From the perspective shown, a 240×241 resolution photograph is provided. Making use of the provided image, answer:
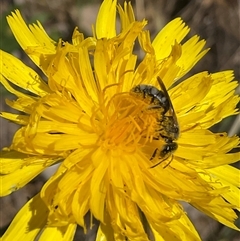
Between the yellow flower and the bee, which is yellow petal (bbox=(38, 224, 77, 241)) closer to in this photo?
the yellow flower

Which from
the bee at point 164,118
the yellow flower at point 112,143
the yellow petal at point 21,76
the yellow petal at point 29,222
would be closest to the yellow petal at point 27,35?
the yellow flower at point 112,143

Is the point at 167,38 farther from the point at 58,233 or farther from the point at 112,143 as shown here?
the point at 58,233

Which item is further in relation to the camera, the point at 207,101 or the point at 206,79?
the point at 207,101

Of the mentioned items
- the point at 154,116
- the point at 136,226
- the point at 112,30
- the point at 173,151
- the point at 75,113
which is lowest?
the point at 136,226

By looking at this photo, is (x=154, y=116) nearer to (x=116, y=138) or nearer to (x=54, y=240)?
(x=116, y=138)

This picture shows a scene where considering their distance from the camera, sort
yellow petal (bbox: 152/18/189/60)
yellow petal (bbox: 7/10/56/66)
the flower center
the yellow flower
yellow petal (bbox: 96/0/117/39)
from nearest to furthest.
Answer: the yellow flower < the flower center < yellow petal (bbox: 7/10/56/66) < yellow petal (bbox: 96/0/117/39) < yellow petal (bbox: 152/18/189/60)

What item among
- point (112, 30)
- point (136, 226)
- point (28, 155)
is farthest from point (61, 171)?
point (112, 30)

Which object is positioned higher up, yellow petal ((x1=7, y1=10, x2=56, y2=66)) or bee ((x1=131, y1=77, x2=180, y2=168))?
yellow petal ((x1=7, y1=10, x2=56, y2=66))

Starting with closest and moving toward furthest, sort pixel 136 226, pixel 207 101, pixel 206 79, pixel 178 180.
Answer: pixel 136 226 → pixel 178 180 → pixel 206 79 → pixel 207 101

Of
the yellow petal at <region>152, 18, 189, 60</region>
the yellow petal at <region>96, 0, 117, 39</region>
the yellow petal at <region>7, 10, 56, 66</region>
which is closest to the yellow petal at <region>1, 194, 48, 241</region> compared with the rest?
the yellow petal at <region>7, 10, 56, 66</region>
